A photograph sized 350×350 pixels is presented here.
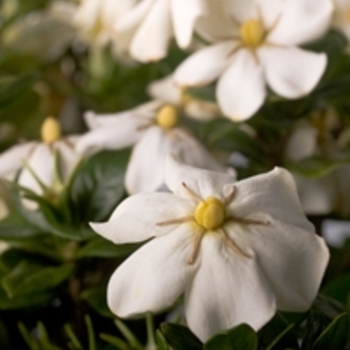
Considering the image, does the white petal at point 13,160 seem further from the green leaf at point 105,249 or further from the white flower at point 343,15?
the white flower at point 343,15

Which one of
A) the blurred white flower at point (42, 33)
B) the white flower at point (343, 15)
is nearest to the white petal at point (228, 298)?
the white flower at point (343, 15)

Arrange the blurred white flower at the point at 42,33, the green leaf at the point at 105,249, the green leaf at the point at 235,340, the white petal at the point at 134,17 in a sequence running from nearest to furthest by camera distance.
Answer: the green leaf at the point at 235,340
the green leaf at the point at 105,249
the white petal at the point at 134,17
the blurred white flower at the point at 42,33

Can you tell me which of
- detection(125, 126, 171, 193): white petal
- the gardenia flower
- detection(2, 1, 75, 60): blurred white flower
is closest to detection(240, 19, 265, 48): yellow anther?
detection(125, 126, 171, 193): white petal

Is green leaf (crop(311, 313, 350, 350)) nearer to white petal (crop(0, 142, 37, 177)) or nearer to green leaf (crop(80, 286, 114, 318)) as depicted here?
green leaf (crop(80, 286, 114, 318))

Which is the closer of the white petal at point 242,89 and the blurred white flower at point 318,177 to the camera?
the white petal at point 242,89

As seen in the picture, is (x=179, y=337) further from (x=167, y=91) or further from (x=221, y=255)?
(x=167, y=91)

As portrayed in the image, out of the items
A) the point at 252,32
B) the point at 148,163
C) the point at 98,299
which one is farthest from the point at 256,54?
the point at 98,299

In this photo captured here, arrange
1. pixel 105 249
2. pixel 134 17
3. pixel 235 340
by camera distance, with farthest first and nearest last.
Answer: pixel 134 17, pixel 105 249, pixel 235 340
